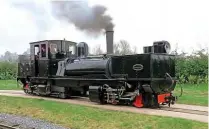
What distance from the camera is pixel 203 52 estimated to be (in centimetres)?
2533

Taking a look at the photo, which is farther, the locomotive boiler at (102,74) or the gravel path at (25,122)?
the locomotive boiler at (102,74)

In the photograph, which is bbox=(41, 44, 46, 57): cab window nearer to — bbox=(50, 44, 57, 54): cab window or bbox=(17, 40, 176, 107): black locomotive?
bbox=(17, 40, 176, 107): black locomotive

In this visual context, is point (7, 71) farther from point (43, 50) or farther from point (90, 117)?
point (90, 117)

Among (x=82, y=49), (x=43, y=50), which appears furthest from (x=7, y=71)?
(x=82, y=49)

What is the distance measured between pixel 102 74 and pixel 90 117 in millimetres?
3221

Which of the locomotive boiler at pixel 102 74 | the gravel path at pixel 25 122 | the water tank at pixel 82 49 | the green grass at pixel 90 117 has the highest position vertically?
the water tank at pixel 82 49

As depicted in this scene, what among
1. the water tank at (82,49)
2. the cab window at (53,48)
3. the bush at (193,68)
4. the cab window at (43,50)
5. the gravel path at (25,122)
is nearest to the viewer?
the gravel path at (25,122)

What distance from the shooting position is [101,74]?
1445cm

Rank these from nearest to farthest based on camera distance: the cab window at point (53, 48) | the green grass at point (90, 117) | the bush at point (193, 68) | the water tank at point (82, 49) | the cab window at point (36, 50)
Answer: the green grass at point (90, 117), the water tank at point (82, 49), the cab window at point (53, 48), the cab window at point (36, 50), the bush at point (193, 68)

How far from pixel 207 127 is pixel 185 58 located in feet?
55.5

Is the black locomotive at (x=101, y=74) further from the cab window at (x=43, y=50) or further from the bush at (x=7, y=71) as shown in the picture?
the bush at (x=7, y=71)

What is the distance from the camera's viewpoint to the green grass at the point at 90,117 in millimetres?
9805

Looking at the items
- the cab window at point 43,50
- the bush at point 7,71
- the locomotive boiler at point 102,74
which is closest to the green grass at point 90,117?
the locomotive boiler at point 102,74

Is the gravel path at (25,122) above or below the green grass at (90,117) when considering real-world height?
below
